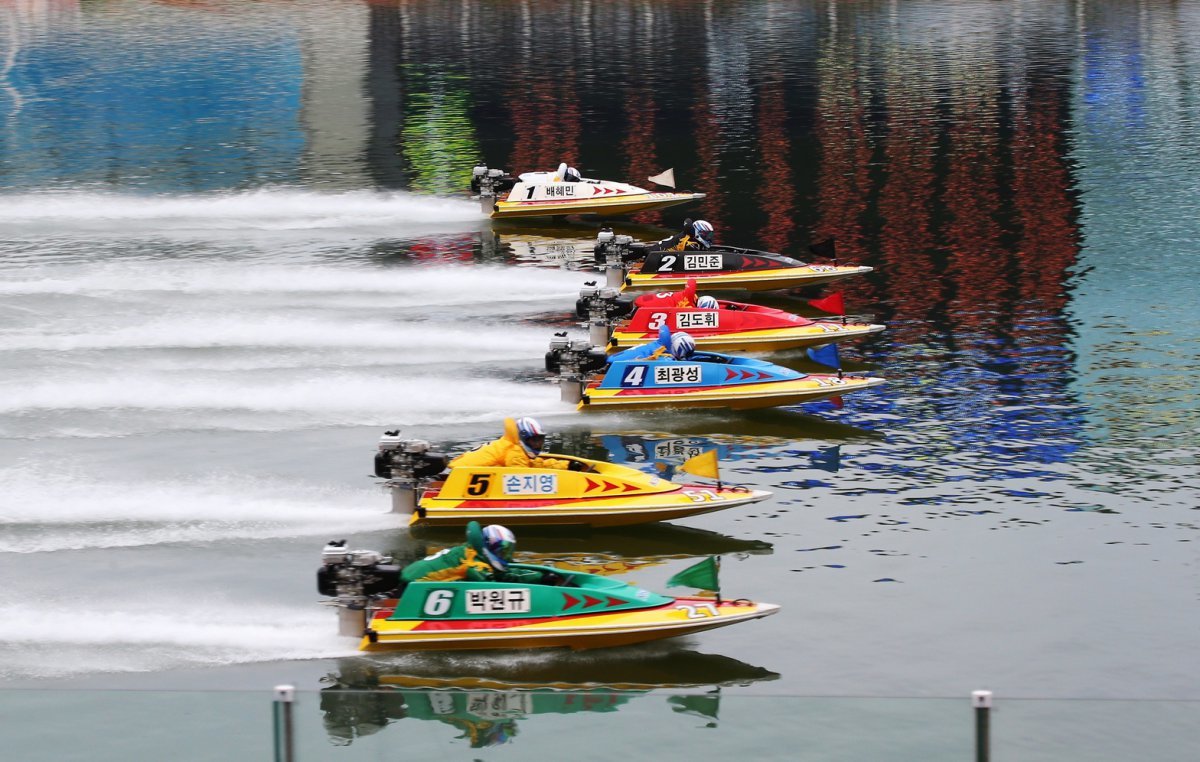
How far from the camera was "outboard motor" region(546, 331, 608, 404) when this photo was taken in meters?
38.1

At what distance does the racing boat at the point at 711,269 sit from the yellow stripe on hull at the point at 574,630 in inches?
930

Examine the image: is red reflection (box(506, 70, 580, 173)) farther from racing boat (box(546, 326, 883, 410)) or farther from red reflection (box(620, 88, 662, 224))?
racing boat (box(546, 326, 883, 410))

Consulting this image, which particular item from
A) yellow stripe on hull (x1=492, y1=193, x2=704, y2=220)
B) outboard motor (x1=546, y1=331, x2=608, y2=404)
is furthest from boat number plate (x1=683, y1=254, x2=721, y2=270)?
outboard motor (x1=546, y1=331, x2=608, y2=404)

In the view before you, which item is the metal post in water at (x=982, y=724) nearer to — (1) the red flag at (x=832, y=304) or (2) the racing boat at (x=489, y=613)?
(2) the racing boat at (x=489, y=613)

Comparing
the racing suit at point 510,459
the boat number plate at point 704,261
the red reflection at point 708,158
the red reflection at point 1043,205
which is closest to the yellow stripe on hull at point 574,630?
the racing suit at point 510,459

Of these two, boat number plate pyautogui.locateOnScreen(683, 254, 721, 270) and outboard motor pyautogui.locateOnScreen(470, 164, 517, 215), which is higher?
outboard motor pyautogui.locateOnScreen(470, 164, 517, 215)

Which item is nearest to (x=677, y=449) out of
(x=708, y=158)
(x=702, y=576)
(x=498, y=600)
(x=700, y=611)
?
(x=700, y=611)

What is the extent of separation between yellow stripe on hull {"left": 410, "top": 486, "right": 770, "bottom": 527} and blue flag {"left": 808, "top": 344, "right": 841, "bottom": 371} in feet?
36.0

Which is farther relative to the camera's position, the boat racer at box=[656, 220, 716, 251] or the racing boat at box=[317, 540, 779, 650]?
the boat racer at box=[656, 220, 716, 251]

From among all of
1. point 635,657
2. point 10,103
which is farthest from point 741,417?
point 10,103

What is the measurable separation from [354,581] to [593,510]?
6456 millimetres

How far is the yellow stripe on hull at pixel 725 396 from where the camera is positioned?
126 ft

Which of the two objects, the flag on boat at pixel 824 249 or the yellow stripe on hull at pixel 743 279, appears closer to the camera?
the flag on boat at pixel 824 249

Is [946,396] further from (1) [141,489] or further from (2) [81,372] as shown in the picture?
(2) [81,372]
